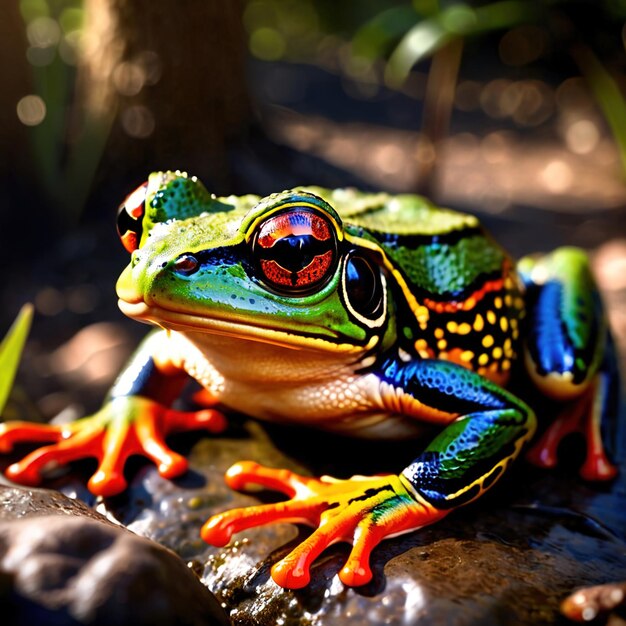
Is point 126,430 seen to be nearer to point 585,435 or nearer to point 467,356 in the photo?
point 467,356

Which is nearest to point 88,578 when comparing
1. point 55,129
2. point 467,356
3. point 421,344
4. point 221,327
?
point 221,327

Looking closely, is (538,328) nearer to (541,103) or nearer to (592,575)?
(592,575)

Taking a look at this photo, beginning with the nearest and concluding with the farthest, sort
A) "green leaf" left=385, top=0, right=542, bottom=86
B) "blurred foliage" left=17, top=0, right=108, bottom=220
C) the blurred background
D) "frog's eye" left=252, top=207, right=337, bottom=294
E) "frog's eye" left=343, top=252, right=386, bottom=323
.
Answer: "frog's eye" left=252, top=207, right=337, bottom=294
"frog's eye" left=343, top=252, right=386, bottom=323
"green leaf" left=385, top=0, right=542, bottom=86
the blurred background
"blurred foliage" left=17, top=0, right=108, bottom=220

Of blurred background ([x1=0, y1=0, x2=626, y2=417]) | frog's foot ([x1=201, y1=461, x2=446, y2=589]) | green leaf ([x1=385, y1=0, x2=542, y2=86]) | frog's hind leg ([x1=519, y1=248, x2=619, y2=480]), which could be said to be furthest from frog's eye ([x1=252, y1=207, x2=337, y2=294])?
green leaf ([x1=385, y1=0, x2=542, y2=86])

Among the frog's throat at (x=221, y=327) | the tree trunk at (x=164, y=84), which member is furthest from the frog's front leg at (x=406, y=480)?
the tree trunk at (x=164, y=84)

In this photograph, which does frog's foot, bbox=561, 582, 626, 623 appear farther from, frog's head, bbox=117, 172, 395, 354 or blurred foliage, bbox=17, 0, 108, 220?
blurred foliage, bbox=17, 0, 108, 220
